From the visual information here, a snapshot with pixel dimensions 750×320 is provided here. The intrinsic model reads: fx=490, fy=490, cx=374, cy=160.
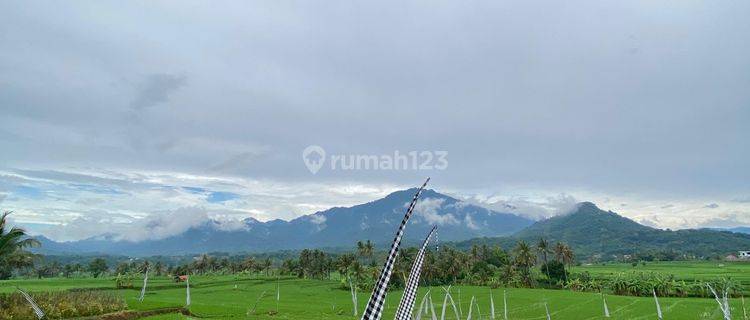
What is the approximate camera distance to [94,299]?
2681 cm

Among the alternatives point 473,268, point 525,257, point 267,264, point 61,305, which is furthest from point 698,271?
point 61,305

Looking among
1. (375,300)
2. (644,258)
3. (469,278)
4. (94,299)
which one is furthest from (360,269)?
(644,258)

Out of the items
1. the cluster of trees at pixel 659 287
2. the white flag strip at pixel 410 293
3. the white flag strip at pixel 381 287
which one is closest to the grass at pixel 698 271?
the cluster of trees at pixel 659 287

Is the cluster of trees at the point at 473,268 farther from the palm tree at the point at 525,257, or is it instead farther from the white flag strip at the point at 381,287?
the white flag strip at the point at 381,287

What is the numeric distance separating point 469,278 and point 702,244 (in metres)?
161

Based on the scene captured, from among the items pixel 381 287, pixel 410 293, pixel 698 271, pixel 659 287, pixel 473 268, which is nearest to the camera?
pixel 381 287

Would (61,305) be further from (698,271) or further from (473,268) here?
(698,271)

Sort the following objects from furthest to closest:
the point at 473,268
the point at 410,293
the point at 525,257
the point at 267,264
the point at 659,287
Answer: the point at 267,264 < the point at 473,268 < the point at 525,257 < the point at 659,287 < the point at 410,293

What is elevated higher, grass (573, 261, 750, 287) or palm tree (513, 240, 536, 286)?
palm tree (513, 240, 536, 286)

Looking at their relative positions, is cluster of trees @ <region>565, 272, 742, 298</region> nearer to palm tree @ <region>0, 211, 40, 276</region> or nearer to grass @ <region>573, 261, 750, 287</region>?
grass @ <region>573, 261, 750, 287</region>

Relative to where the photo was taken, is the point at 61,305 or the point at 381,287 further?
the point at 61,305

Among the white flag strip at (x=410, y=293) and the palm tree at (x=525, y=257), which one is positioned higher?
the white flag strip at (x=410, y=293)

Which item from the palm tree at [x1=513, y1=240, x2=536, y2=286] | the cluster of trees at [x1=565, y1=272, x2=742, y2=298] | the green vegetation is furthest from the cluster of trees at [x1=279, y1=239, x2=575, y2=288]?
the green vegetation

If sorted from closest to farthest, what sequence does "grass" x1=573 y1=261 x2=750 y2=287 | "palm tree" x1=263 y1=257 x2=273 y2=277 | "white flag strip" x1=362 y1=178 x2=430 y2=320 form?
"white flag strip" x1=362 y1=178 x2=430 y2=320, "grass" x1=573 y1=261 x2=750 y2=287, "palm tree" x1=263 y1=257 x2=273 y2=277
